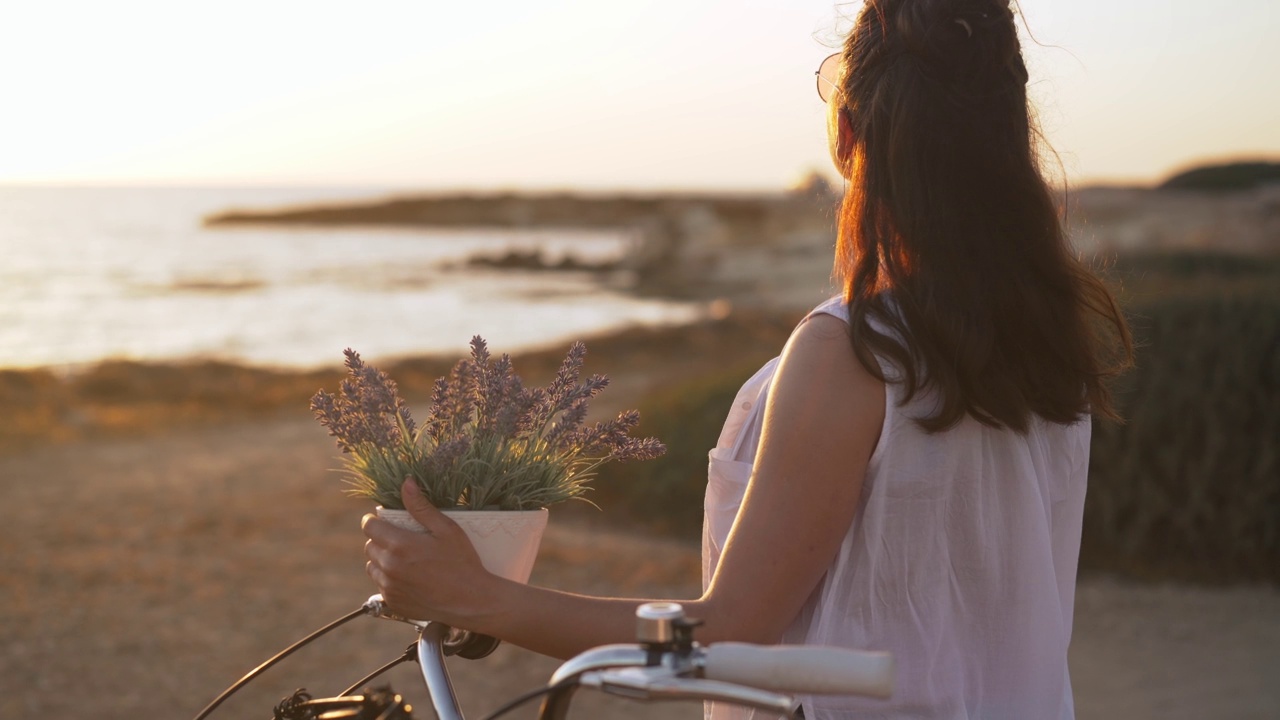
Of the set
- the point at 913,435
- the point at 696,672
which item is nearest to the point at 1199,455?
the point at 913,435

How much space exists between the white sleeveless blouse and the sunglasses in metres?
0.38

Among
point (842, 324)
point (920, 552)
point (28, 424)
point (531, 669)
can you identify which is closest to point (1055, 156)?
point (842, 324)

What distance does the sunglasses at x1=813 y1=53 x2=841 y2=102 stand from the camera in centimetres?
183

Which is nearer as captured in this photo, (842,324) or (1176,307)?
(842,324)

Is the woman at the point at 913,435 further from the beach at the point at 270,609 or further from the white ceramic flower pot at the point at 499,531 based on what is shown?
the beach at the point at 270,609

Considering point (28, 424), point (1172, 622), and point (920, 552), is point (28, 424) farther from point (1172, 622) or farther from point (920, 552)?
point (920, 552)

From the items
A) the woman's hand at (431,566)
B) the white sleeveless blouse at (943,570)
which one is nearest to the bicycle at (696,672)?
the woman's hand at (431,566)

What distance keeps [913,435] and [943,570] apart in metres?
0.24

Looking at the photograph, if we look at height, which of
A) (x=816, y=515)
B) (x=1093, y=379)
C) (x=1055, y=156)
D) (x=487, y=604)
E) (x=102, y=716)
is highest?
(x=1055, y=156)

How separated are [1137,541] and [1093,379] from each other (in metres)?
6.20

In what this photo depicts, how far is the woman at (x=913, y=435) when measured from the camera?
62.6 inches

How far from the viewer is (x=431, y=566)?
1.58 meters

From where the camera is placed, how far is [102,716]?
571 centimetres

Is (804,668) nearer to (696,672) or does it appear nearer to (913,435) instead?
(696,672)
